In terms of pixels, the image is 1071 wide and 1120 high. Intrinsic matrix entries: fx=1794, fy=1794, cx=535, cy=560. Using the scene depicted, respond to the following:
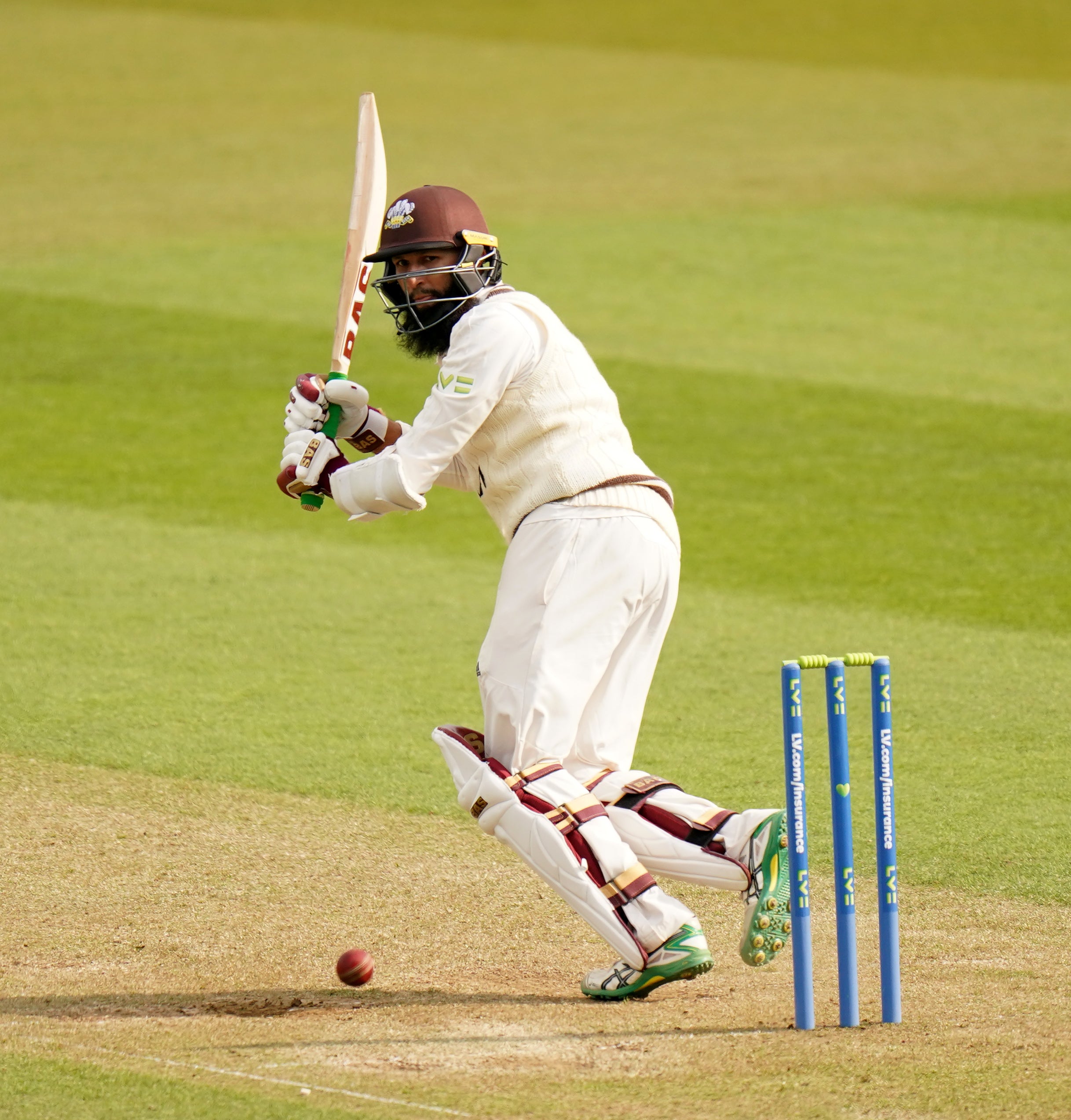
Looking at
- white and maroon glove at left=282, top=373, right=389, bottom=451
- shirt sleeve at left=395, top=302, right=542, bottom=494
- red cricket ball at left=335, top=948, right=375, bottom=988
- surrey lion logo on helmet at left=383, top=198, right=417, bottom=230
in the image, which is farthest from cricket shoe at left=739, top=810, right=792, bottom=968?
surrey lion logo on helmet at left=383, top=198, right=417, bottom=230

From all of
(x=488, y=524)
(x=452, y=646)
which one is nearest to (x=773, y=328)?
(x=488, y=524)

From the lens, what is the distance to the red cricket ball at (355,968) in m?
4.88

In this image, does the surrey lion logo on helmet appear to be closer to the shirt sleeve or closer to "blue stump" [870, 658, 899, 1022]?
the shirt sleeve

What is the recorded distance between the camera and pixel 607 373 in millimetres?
14609

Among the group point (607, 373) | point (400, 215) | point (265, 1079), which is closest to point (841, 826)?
point (265, 1079)

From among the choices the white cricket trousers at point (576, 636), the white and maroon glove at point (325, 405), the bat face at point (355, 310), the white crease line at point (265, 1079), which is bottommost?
the white crease line at point (265, 1079)

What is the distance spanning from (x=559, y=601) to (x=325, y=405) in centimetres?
103

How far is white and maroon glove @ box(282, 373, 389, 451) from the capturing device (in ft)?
17.4

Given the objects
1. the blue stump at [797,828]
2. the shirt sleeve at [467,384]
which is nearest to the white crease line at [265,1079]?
the blue stump at [797,828]

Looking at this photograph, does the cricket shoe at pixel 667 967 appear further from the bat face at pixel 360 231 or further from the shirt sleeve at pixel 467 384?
the bat face at pixel 360 231

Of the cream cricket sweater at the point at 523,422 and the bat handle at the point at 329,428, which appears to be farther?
the bat handle at the point at 329,428

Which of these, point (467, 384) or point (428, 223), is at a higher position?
point (428, 223)

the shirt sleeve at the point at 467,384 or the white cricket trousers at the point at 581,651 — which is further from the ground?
the shirt sleeve at the point at 467,384

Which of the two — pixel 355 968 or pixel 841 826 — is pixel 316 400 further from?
pixel 841 826
